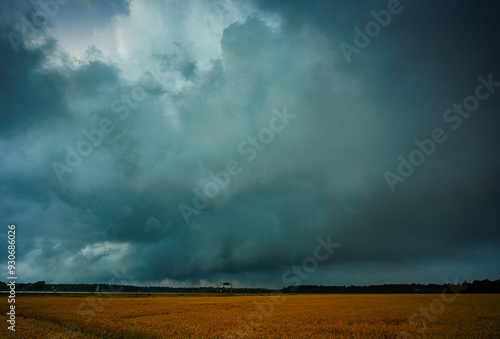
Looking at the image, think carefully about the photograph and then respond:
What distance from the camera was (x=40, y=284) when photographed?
127 meters

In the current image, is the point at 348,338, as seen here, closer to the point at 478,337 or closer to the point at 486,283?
the point at 478,337

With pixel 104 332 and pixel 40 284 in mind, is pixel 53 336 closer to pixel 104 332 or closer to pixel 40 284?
pixel 104 332

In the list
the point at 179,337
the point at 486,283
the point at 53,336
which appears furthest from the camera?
the point at 486,283

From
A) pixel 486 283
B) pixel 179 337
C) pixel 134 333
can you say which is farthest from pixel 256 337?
pixel 486 283

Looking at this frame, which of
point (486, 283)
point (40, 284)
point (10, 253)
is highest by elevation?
point (10, 253)

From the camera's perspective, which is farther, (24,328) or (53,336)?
(24,328)

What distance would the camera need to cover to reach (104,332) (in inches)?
632

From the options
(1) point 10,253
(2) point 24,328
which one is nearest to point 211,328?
(2) point 24,328

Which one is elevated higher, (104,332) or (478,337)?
(104,332)

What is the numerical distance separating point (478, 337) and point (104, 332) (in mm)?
21283

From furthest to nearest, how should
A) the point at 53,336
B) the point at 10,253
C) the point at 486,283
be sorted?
1. the point at 486,283
2. the point at 10,253
3. the point at 53,336

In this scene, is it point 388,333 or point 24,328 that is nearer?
point 388,333

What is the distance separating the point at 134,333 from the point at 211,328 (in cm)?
444

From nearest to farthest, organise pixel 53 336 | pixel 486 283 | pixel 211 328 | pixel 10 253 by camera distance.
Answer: pixel 53 336, pixel 211 328, pixel 10 253, pixel 486 283
